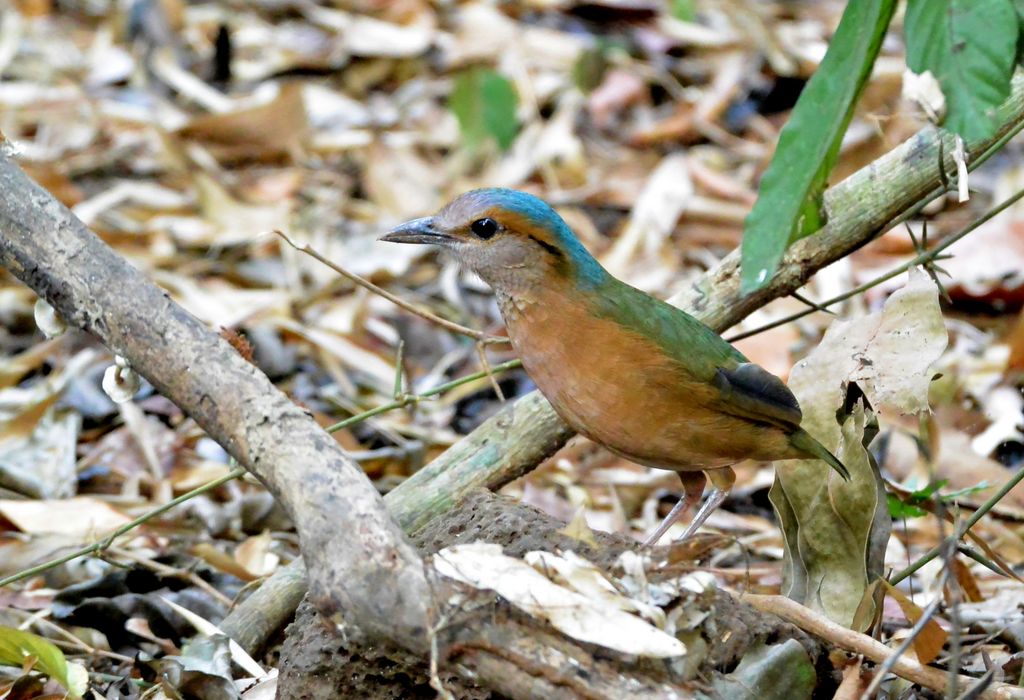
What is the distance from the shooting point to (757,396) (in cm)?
389

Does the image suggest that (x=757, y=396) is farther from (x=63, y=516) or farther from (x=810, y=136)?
(x=63, y=516)

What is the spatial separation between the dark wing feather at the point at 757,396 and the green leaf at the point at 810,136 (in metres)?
1.69

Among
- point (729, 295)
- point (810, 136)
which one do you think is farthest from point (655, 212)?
point (810, 136)

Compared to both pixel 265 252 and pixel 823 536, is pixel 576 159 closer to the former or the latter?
pixel 265 252

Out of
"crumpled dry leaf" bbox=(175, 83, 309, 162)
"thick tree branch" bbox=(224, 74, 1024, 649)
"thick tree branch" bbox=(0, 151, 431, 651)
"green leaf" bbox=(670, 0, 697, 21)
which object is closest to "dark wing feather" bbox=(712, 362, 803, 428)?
"thick tree branch" bbox=(224, 74, 1024, 649)

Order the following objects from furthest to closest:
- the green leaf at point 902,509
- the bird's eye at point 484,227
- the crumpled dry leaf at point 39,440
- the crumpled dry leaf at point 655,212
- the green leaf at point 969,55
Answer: the crumpled dry leaf at point 655,212 → the crumpled dry leaf at point 39,440 → the bird's eye at point 484,227 → the green leaf at point 902,509 → the green leaf at point 969,55

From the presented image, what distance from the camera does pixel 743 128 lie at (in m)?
8.95

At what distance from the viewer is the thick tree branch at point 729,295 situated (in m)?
4.10

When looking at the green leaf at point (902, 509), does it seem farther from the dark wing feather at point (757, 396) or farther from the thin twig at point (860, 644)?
the thin twig at point (860, 644)

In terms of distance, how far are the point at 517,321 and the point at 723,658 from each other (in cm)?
124

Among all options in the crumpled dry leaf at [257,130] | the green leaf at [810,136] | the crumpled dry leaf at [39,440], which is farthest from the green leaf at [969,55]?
the crumpled dry leaf at [257,130]

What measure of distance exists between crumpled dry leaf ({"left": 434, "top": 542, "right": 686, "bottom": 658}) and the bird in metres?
1.10

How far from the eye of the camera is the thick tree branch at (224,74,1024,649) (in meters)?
4.10

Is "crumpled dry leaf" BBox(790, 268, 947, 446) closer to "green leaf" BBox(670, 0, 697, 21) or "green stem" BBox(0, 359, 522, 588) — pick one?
"green stem" BBox(0, 359, 522, 588)
